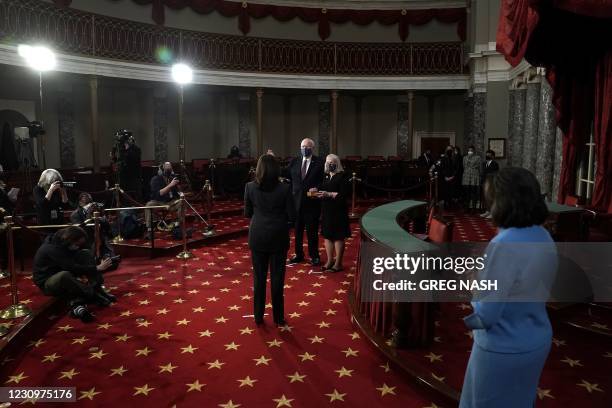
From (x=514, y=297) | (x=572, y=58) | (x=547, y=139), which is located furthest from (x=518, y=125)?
(x=514, y=297)

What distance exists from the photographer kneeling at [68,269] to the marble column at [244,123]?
44.3 ft

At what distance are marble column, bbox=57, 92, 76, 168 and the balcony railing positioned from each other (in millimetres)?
2795

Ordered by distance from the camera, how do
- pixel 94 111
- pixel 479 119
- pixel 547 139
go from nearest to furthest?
pixel 547 139, pixel 94 111, pixel 479 119

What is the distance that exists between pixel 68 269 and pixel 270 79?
11.7 metres

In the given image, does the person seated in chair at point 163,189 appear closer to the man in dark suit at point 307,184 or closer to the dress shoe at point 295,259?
the dress shoe at point 295,259

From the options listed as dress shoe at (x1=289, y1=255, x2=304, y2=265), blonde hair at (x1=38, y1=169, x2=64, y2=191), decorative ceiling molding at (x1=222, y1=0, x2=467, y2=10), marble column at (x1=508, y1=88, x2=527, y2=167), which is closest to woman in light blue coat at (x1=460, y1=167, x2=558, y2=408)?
dress shoe at (x1=289, y1=255, x2=304, y2=265)

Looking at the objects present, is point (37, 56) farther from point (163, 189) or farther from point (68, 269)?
point (68, 269)

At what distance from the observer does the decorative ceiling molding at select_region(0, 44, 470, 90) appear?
12781mm

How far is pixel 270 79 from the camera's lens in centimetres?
1580

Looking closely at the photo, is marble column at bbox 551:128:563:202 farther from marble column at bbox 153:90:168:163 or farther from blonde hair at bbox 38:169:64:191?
marble column at bbox 153:90:168:163

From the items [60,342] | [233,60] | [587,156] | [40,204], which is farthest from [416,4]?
[60,342]

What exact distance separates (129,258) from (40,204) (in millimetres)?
1611

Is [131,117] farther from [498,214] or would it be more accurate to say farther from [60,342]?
[498,214]

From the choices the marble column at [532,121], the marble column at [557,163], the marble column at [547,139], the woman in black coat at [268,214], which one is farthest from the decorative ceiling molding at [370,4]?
the woman in black coat at [268,214]
